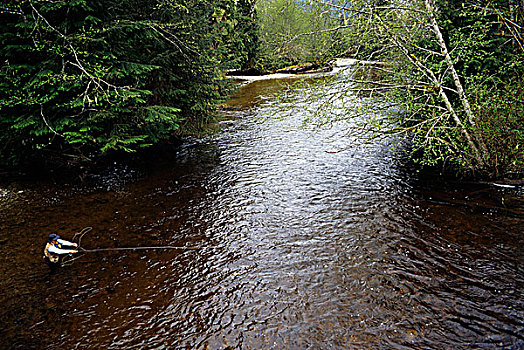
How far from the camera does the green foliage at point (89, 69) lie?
33.0 ft

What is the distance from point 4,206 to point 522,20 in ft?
55.2

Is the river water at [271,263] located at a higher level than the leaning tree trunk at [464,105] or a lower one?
lower

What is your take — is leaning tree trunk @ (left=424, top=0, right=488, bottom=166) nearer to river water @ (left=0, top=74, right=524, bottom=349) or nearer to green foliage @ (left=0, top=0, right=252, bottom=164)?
river water @ (left=0, top=74, right=524, bottom=349)

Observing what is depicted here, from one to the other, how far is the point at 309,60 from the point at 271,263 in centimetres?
780

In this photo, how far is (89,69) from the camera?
10219mm

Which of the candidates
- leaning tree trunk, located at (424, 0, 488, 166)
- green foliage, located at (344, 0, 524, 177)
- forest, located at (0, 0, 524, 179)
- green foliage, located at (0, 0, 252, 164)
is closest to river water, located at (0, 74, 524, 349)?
leaning tree trunk, located at (424, 0, 488, 166)

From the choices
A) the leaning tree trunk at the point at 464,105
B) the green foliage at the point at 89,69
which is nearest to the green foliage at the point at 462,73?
the leaning tree trunk at the point at 464,105

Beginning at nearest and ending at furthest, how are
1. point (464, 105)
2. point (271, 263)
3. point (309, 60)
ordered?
point (271, 263), point (464, 105), point (309, 60)

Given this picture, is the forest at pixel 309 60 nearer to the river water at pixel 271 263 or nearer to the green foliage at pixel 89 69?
the green foliage at pixel 89 69

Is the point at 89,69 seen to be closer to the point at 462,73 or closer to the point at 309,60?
the point at 309,60

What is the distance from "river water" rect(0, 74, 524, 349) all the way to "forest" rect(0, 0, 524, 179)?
1.60 meters

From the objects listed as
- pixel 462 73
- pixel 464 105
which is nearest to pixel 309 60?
pixel 462 73

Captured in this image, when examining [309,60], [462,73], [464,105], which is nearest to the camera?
[464,105]

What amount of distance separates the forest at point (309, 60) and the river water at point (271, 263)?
1601 millimetres
